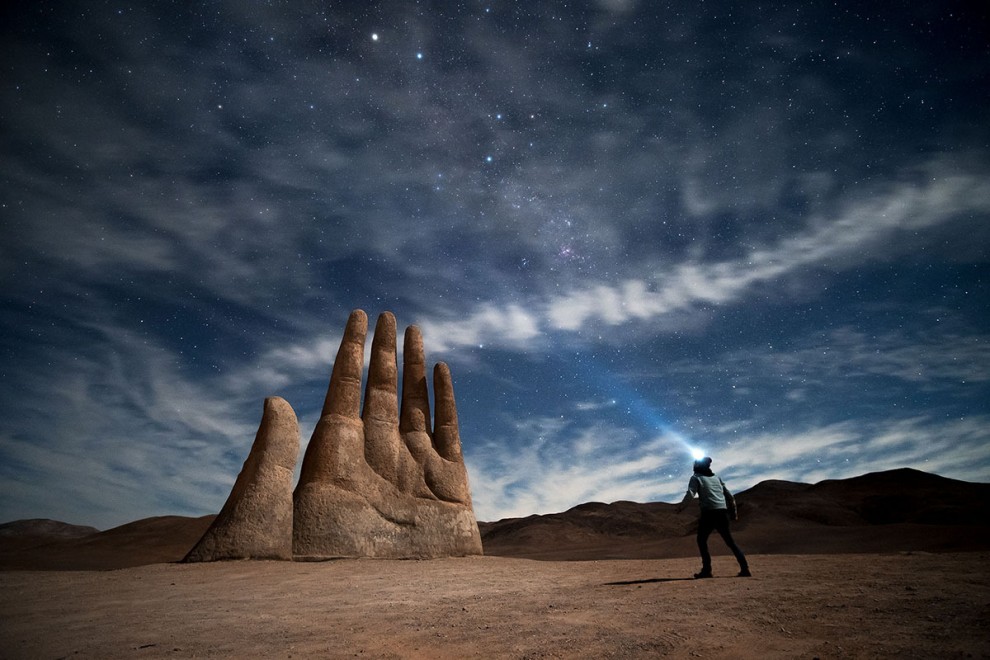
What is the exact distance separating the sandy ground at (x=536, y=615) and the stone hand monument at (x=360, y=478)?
377 cm

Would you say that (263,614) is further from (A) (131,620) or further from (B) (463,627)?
(B) (463,627)

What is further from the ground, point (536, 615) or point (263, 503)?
point (263, 503)

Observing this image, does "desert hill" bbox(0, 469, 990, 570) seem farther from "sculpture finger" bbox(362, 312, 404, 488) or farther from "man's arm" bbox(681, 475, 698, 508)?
"man's arm" bbox(681, 475, 698, 508)

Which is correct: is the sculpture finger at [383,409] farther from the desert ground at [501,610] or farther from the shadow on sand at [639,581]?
the shadow on sand at [639,581]

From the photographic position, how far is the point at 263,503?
1286cm

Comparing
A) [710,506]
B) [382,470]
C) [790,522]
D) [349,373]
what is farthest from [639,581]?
[790,522]

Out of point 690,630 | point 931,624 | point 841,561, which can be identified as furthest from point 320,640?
point 841,561

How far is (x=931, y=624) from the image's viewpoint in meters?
4.19

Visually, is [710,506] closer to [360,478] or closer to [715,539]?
[360,478]

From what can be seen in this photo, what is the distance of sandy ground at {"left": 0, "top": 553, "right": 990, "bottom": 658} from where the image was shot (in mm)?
3986

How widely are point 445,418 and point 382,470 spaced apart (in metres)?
3.25

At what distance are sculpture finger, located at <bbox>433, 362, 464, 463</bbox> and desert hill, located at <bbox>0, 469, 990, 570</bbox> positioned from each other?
358 inches

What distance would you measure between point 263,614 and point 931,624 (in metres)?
6.37

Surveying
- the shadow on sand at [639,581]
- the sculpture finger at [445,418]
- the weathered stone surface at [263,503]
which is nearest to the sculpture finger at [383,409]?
the sculpture finger at [445,418]
